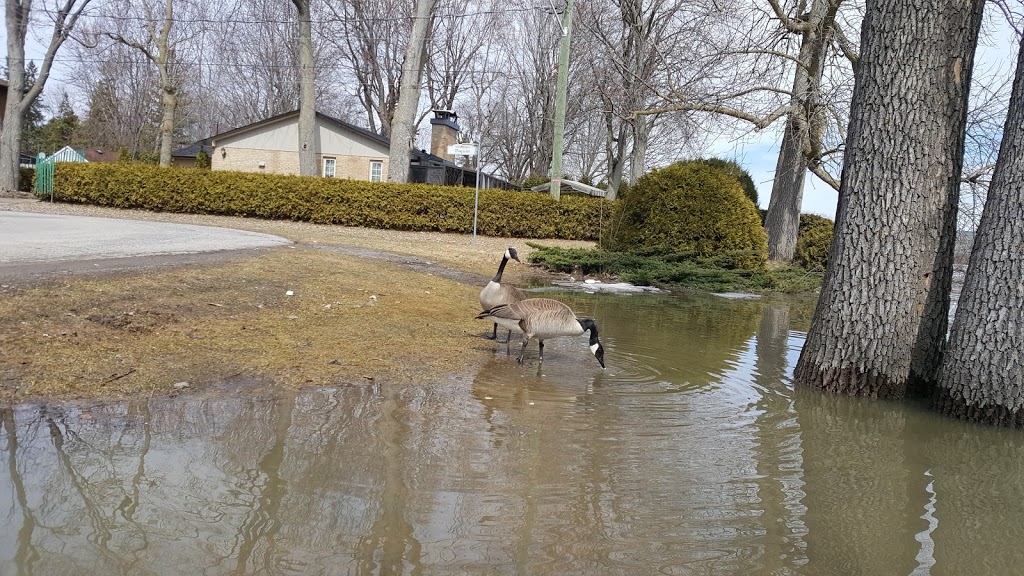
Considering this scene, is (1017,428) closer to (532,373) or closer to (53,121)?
(532,373)

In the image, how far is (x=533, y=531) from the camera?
3443mm

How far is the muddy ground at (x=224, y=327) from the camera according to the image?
5.39 metres

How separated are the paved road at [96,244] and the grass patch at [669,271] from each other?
697 cm

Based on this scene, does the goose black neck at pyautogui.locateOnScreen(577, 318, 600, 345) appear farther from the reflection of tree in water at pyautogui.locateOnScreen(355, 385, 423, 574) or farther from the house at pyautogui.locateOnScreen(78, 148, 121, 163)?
the house at pyautogui.locateOnScreen(78, 148, 121, 163)

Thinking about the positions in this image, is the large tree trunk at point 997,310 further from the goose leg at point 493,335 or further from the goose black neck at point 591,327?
the goose leg at point 493,335

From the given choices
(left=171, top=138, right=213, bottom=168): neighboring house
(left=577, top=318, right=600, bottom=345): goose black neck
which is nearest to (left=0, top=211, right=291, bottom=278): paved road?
(left=577, top=318, right=600, bottom=345): goose black neck

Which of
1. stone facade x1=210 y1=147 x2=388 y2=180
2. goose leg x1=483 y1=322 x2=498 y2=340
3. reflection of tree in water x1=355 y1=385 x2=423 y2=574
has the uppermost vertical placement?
stone facade x1=210 y1=147 x2=388 y2=180

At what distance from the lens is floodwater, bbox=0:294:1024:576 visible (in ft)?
10.3

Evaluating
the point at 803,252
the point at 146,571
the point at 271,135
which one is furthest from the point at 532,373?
the point at 271,135

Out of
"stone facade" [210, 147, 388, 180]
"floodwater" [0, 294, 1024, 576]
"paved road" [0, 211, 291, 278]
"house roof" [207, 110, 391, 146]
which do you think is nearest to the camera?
"floodwater" [0, 294, 1024, 576]

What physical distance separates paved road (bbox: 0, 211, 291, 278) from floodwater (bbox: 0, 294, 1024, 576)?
572cm

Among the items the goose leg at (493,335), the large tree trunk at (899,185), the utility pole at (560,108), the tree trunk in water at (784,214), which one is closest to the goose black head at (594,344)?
the goose leg at (493,335)

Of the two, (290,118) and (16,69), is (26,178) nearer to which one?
(16,69)

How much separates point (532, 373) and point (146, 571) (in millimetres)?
4444
